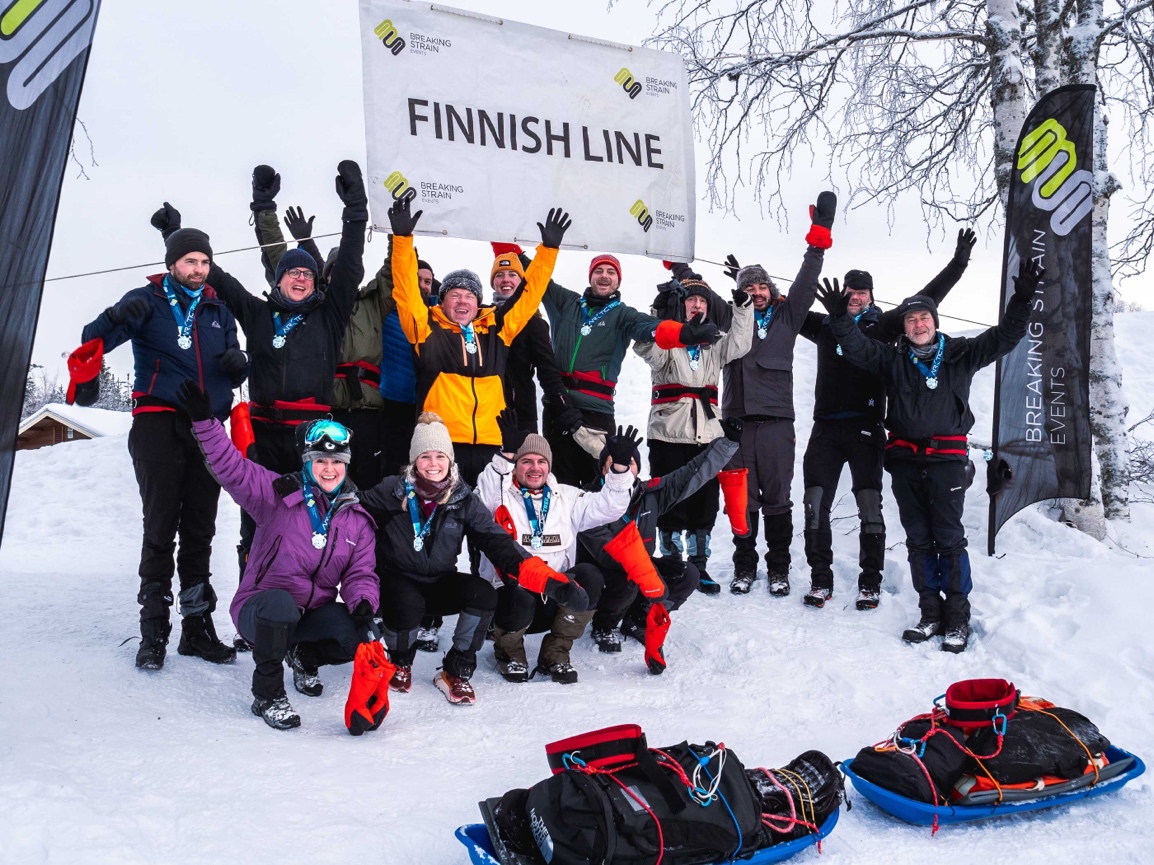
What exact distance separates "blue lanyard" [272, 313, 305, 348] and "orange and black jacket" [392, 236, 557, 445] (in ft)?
1.86

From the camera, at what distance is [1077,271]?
5.89 meters

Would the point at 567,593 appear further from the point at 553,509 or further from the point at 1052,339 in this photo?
the point at 1052,339

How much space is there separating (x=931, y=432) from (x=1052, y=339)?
134 cm

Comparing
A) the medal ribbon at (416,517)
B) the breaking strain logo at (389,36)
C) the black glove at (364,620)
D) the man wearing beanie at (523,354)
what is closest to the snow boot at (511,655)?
the medal ribbon at (416,517)

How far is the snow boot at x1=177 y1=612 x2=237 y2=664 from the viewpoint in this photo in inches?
177

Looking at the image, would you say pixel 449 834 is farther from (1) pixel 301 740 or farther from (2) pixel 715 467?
(2) pixel 715 467

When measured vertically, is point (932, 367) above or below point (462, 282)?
below

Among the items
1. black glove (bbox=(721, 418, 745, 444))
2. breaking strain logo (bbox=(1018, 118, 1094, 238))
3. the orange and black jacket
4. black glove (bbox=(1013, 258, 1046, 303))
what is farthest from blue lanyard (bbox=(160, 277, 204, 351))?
breaking strain logo (bbox=(1018, 118, 1094, 238))

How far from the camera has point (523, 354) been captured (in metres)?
5.79

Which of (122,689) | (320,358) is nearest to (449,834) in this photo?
(122,689)

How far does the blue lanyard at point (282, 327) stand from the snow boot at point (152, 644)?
1.47 m

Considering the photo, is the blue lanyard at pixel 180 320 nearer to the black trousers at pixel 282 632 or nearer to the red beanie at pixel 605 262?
the black trousers at pixel 282 632

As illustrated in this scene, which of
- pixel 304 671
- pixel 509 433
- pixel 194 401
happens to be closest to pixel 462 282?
pixel 509 433

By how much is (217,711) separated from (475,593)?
124cm
